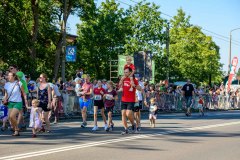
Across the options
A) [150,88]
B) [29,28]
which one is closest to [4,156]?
[150,88]

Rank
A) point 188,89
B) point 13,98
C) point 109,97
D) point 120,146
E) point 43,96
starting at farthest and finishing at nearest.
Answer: point 188,89
point 109,97
point 43,96
point 13,98
point 120,146

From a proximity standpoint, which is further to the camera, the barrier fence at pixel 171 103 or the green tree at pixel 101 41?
the green tree at pixel 101 41

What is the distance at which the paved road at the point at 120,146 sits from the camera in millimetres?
9824

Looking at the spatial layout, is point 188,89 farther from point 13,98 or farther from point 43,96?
point 13,98

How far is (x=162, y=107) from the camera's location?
30688 mm

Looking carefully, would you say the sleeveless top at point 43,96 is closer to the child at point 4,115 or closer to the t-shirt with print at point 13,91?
the t-shirt with print at point 13,91

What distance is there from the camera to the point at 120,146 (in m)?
11.4

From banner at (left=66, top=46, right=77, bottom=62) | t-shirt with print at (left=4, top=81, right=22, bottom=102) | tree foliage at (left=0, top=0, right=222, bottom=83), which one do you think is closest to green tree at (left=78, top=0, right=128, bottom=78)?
tree foliage at (left=0, top=0, right=222, bottom=83)

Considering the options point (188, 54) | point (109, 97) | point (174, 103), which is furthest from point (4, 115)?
point (188, 54)

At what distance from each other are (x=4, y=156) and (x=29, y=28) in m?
35.6

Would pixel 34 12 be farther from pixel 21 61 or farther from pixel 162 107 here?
pixel 162 107

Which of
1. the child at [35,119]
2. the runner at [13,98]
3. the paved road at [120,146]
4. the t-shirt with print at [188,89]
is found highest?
the t-shirt with print at [188,89]

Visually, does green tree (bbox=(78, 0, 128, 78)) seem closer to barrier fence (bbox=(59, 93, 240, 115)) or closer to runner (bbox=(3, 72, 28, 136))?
barrier fence (bbox=(59, 93, 240, 115))

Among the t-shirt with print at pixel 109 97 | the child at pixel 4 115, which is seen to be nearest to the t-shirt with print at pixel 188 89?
the t-shirt with print at pixel 109 97
